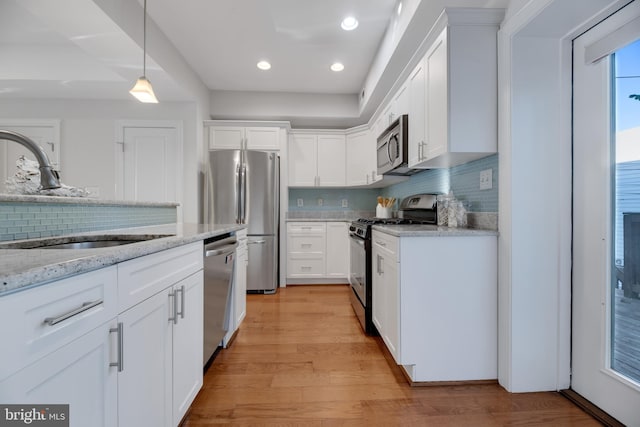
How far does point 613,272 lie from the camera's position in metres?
1.37

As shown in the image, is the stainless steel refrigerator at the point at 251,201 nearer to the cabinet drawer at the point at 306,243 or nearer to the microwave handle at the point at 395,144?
the cabinet drawer at the point at 306,243

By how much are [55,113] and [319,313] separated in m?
4.14

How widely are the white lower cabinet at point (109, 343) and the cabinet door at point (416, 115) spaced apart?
1699 mm

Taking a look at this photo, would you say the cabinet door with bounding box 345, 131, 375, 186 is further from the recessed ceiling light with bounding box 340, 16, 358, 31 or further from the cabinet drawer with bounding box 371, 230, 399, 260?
the cabinet drawer with bounding box 371, 230, 399, 260

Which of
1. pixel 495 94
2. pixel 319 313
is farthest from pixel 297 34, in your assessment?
pixel 319 313

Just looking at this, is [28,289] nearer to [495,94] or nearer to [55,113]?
[495,94]

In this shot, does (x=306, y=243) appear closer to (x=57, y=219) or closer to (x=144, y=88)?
(x=144, y=88)

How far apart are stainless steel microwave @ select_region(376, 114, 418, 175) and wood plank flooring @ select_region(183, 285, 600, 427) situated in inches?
59.4

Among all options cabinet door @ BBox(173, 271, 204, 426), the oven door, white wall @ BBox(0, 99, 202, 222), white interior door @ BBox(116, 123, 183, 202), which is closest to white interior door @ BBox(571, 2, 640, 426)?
the oven door

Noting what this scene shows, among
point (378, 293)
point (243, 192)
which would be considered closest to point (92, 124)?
point (243, 192)

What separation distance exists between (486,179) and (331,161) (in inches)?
102

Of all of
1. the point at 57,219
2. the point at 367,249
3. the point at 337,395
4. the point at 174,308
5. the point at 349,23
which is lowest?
the point at 337,395

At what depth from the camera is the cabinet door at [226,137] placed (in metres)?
3.76

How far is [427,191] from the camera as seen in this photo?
8.92 feet
